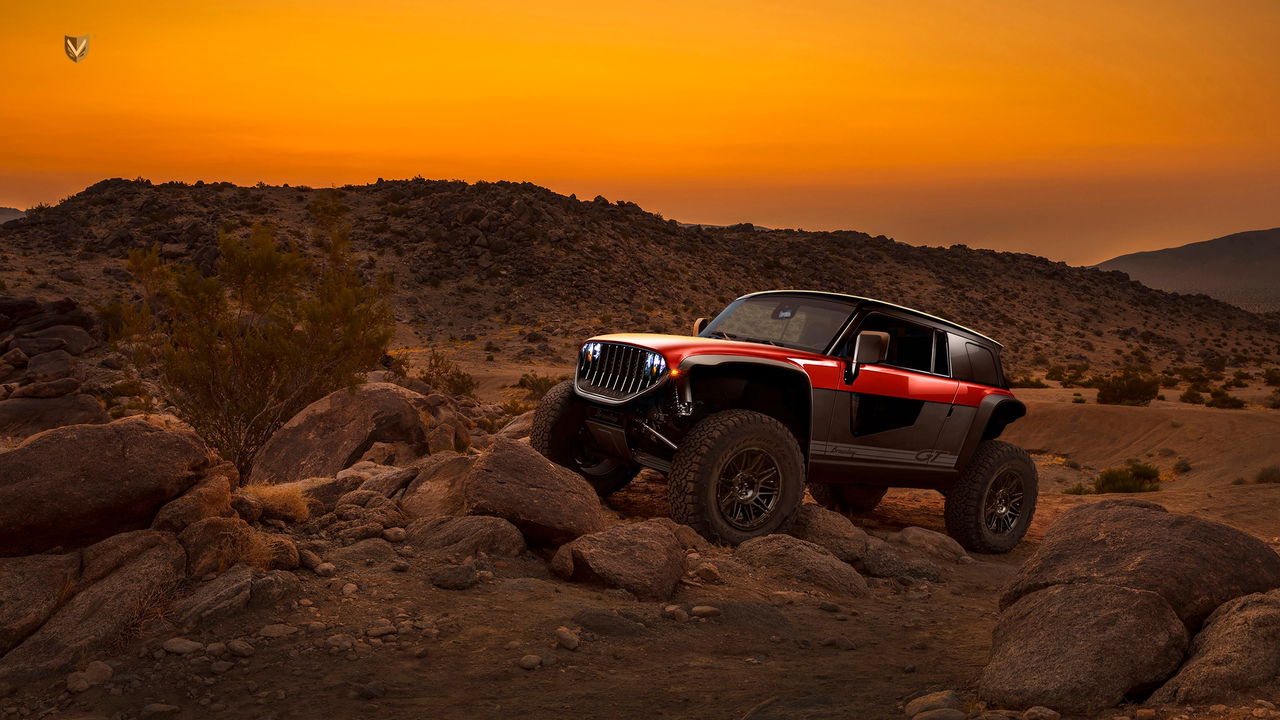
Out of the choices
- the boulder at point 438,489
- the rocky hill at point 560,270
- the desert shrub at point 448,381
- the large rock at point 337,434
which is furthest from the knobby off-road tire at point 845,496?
the rocky hill at point 560,270

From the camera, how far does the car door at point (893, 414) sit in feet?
29.1

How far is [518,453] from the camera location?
7.88m

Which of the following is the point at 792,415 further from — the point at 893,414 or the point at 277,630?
the point at 277,630

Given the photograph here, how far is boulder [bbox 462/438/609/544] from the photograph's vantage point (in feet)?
24.9

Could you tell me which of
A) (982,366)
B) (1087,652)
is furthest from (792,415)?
(1087,652)

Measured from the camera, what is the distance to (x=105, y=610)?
5625mm

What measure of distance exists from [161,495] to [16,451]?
92cm

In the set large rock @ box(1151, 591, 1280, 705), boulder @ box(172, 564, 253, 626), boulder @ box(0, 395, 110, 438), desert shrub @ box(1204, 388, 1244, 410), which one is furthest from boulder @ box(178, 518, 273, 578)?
desert shrub @ box(1204, 388, 1244, 410)

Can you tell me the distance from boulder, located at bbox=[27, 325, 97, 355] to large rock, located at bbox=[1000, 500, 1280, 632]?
3317 centimetres

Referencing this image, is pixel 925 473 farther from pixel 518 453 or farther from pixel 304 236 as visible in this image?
pixel 304 236

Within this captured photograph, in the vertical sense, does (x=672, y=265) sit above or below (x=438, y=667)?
above

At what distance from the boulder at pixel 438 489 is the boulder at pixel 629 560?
1284mm

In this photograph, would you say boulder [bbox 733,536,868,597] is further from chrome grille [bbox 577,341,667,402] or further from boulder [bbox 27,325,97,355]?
boulder [bbox 27,325,97,355]

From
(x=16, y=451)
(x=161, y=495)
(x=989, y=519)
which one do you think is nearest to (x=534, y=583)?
(x=161, y=495)
